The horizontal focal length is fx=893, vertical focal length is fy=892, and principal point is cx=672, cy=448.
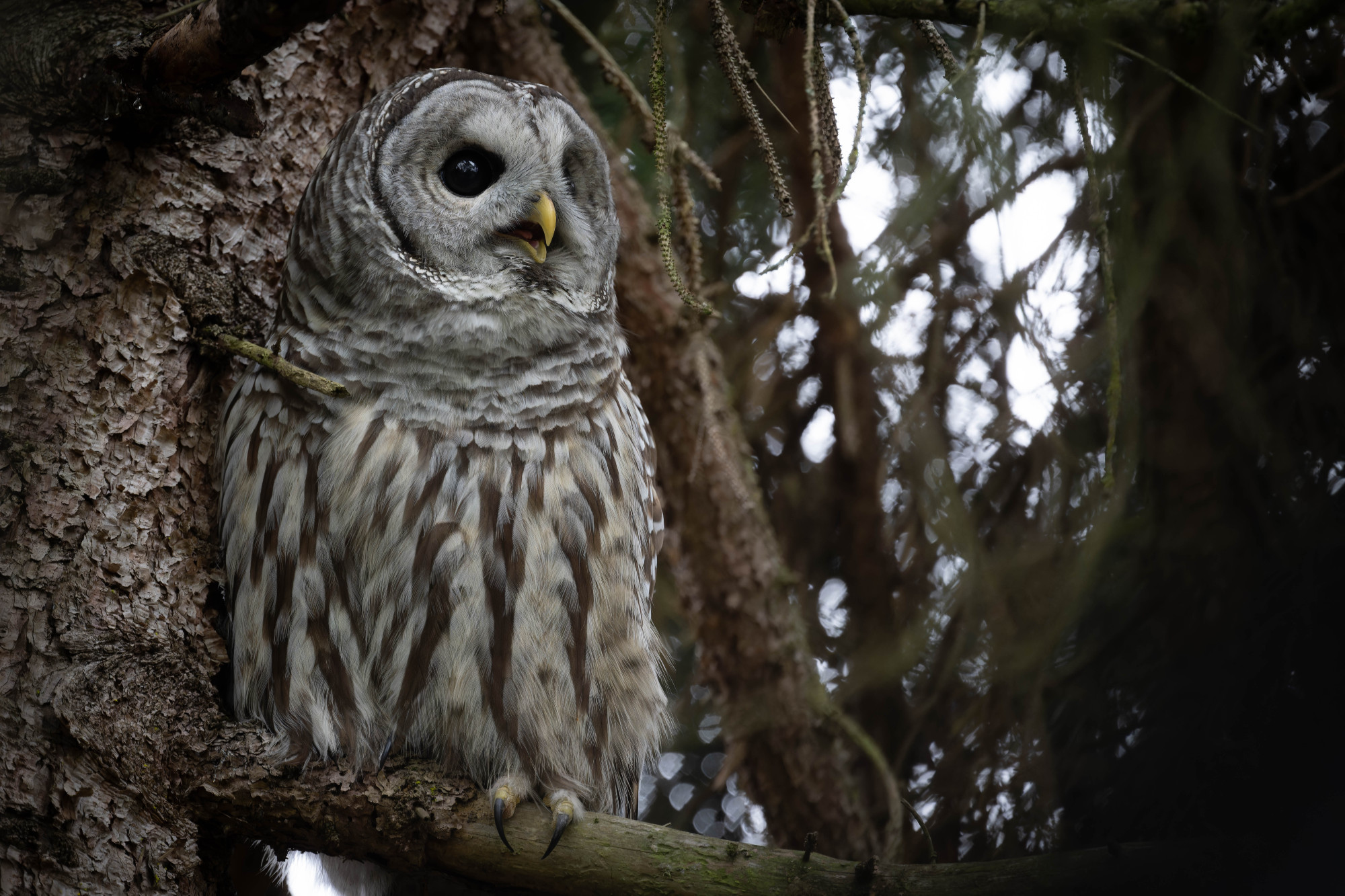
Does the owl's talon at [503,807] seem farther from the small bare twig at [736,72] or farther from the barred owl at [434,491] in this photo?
the small bare twig at [736,72]

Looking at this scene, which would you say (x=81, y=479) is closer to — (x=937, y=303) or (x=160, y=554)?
(x=160, y=554)

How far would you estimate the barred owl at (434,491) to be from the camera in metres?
1.81

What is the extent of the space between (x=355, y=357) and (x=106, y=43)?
2.31 feet

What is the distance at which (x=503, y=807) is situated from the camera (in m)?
1.67

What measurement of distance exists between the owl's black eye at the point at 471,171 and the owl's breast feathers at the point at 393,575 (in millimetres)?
507

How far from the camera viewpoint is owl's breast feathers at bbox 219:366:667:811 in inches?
71.2

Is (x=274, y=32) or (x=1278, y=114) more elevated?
(x=1278, y=114)

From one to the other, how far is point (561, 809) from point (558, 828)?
8 centimetres

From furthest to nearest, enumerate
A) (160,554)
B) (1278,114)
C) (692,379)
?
(692,379) → (1278,114) → (160,554)

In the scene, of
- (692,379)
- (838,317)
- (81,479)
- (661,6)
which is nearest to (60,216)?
(81,479)

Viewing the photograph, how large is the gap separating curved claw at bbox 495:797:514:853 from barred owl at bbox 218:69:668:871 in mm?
21

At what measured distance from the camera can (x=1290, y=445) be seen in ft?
5.36

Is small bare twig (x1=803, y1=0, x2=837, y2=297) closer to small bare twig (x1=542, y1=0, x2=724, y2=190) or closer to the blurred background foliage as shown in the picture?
the blurred background foliage

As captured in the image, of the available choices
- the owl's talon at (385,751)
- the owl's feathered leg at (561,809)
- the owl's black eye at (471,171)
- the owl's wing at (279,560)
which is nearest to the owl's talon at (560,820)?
the owl's feathered leg at (561,809)
